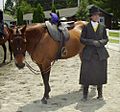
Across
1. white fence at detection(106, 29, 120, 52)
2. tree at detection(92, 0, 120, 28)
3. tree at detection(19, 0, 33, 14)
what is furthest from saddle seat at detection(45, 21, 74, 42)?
tree at detection(19, 0, 33, 14)

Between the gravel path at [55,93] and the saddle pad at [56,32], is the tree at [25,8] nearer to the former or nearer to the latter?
the gravel path at [55,93]

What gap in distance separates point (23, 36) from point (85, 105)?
172cm

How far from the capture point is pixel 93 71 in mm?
Answer: 7176

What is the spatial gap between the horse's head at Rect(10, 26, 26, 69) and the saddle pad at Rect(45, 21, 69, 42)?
720mm

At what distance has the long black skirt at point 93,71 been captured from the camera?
7.15m

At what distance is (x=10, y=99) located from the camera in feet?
24.7

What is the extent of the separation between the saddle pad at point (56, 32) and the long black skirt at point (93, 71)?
0.68 meters

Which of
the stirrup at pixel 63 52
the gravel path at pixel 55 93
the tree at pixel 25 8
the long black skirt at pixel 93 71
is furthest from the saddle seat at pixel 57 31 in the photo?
the tree at pixel 25 8

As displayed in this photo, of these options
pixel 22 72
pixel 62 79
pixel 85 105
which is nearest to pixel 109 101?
pixel 85 105

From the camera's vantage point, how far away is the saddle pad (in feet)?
23.8

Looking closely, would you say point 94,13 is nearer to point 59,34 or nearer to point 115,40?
point 59,34

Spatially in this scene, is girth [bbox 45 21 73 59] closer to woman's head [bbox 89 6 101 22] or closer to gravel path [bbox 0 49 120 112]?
woman's head [bbox 89 6 101 22]

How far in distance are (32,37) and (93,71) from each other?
1343 mm

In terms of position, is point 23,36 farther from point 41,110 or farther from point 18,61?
point 41,110
